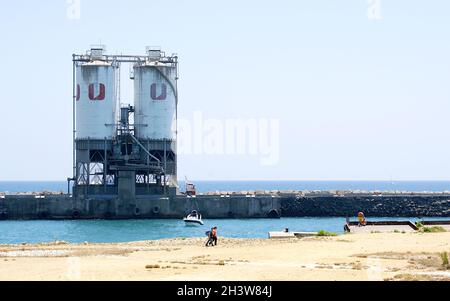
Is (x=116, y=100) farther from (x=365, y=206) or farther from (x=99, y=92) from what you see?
(x=365, y=206)

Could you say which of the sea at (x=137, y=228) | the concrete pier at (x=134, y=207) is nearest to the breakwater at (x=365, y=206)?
the sea at (x=137, y=228)

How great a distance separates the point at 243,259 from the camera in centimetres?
4147

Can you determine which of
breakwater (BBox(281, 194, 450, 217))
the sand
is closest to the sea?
breakwater (BBox(281, 194, 450, 217))

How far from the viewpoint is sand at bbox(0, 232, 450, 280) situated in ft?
116

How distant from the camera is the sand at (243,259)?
35469 mm

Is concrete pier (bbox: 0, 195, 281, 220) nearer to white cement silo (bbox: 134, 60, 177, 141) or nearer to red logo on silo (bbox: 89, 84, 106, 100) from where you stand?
white cement silo (bbox: 134, 60, 177, 141)

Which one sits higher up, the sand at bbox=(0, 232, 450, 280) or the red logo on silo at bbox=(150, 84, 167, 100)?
the red logo on silo at bbox=(150, 84, 167, 100)

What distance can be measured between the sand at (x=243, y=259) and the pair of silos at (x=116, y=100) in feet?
179

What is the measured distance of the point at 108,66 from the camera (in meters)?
107

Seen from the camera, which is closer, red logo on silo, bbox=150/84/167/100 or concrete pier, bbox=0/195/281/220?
concrete pier, bbox=0/195/281/220

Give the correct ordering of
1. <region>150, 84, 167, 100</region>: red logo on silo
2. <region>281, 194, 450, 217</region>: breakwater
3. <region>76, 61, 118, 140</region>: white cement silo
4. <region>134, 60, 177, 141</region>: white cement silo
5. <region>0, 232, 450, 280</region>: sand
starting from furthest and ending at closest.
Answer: <region>281, 194, 450, 217</region>: breakwater → <region>150, 84, 167, 100</region>: red logo on silo → <region>134, 60, 177, 141</region>: white cement silo → <region>76, 61, 118, 140</region>: white cement silo → <region>0, 232, 450, 280</region>: sand

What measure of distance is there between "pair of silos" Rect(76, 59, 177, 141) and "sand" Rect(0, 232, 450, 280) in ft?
179
